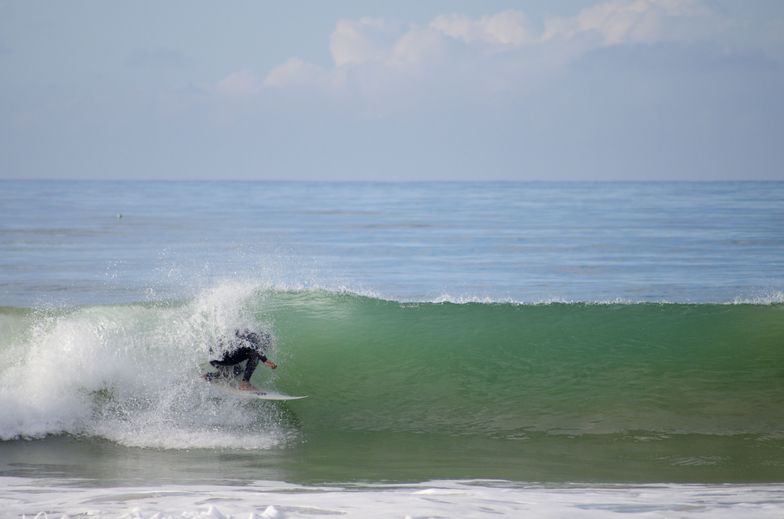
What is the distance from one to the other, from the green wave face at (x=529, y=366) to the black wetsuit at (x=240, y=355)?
845mm

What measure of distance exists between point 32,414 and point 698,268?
16188 millimetres

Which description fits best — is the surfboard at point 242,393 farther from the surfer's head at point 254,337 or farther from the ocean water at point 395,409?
the surfer's head at point 254,337

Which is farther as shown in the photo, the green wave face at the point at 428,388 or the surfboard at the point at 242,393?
the surfboard at the point at 242,393

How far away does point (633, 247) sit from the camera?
87.0 ft

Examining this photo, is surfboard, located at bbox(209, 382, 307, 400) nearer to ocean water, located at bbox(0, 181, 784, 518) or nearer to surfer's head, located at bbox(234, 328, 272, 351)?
ocean water, located at bbox(0, 181, 784, 518)

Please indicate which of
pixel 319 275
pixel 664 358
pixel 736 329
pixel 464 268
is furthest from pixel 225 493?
pixel 464 268

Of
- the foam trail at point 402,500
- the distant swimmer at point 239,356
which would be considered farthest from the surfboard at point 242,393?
the foam trail at point 402,500

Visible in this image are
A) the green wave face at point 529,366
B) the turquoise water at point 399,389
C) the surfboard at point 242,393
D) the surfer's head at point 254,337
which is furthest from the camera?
the green wave face at point 529,366

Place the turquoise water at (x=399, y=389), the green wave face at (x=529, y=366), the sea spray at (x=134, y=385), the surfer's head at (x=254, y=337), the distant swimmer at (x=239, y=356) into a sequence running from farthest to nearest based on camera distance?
1. the green wave face at (x=529, y=366)
2. the surfer's head at (x=254, y=337)
3. the distant swimmer at (x=239, y=356)
4. the sea spray at (x=134, y=385)
5. the turquoise water at (x=399, y=389)

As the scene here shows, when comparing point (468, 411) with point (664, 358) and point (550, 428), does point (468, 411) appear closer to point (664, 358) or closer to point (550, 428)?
point (550, 428)

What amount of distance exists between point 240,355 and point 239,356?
0.01 m

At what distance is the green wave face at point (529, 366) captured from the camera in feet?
32.0

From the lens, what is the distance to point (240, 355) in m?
9.43

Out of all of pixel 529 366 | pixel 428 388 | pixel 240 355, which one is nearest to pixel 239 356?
pixel 240 355
